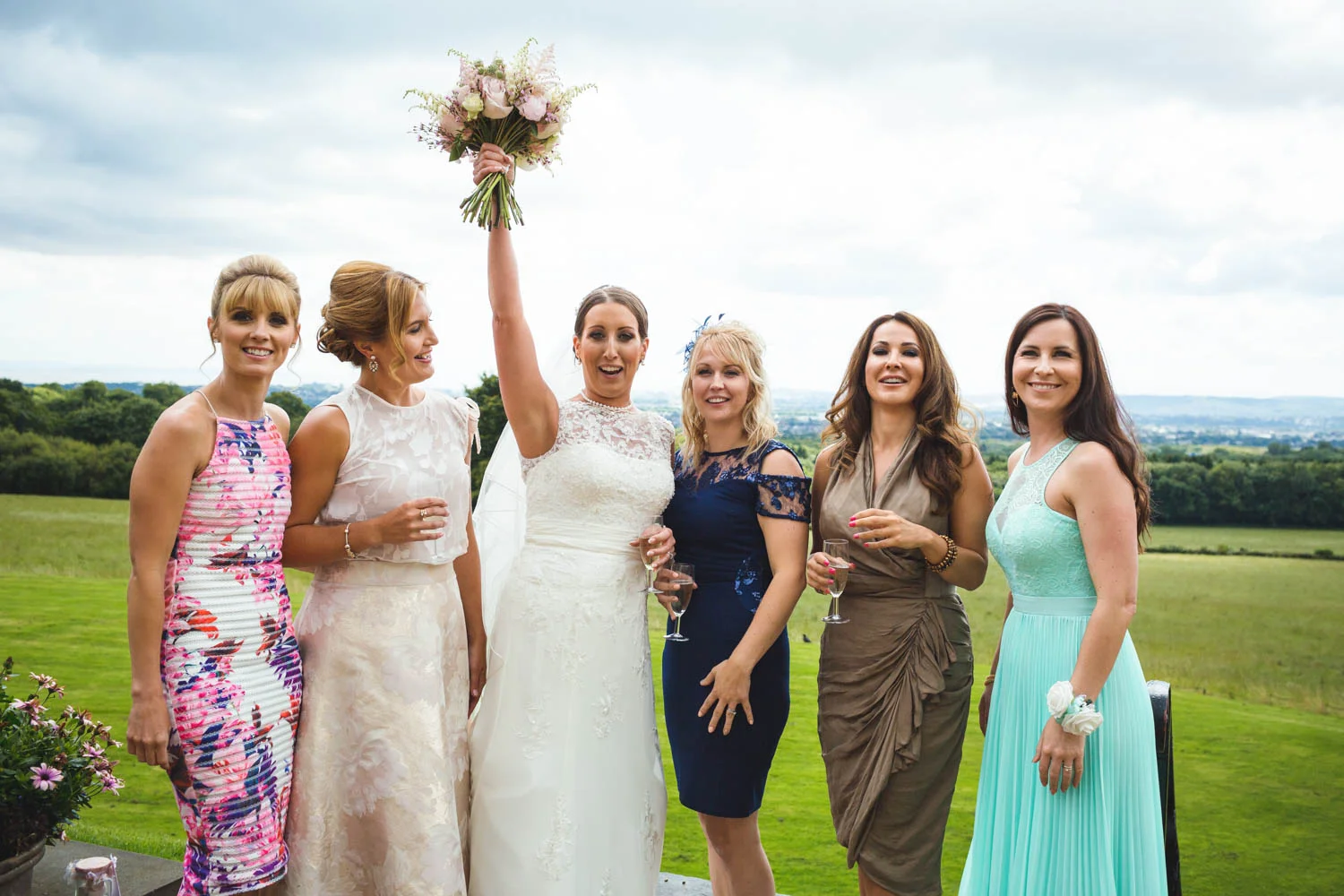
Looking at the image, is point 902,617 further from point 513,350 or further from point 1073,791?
point 513,350

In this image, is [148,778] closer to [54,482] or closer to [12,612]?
[12,612]

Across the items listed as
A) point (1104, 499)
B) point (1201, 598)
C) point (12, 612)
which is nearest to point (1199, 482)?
point (1201, 598)

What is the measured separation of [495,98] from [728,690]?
8.00 ft

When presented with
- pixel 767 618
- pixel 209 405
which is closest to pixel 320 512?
pixel 209 405

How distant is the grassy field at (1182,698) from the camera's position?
6574mm

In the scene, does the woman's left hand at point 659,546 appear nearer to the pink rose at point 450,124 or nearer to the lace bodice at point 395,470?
the lace bodice at point 395,470

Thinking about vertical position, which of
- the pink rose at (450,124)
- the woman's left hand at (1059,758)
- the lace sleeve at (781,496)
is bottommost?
the woman's left hand at (1059,758)

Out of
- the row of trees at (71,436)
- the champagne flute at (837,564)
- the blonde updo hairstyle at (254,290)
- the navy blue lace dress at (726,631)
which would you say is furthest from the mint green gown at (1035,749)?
the row of trees at (71,436)

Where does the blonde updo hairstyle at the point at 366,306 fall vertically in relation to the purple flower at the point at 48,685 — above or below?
above

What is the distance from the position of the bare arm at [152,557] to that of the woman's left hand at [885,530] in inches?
90.2

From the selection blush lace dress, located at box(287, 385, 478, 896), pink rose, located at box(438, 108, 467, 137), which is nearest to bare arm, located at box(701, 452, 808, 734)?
blush lace dress, located at box(287, 385, 478, 896)

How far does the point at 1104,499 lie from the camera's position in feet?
9.59

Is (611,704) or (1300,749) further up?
(611,704)

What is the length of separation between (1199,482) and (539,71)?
1990cm
